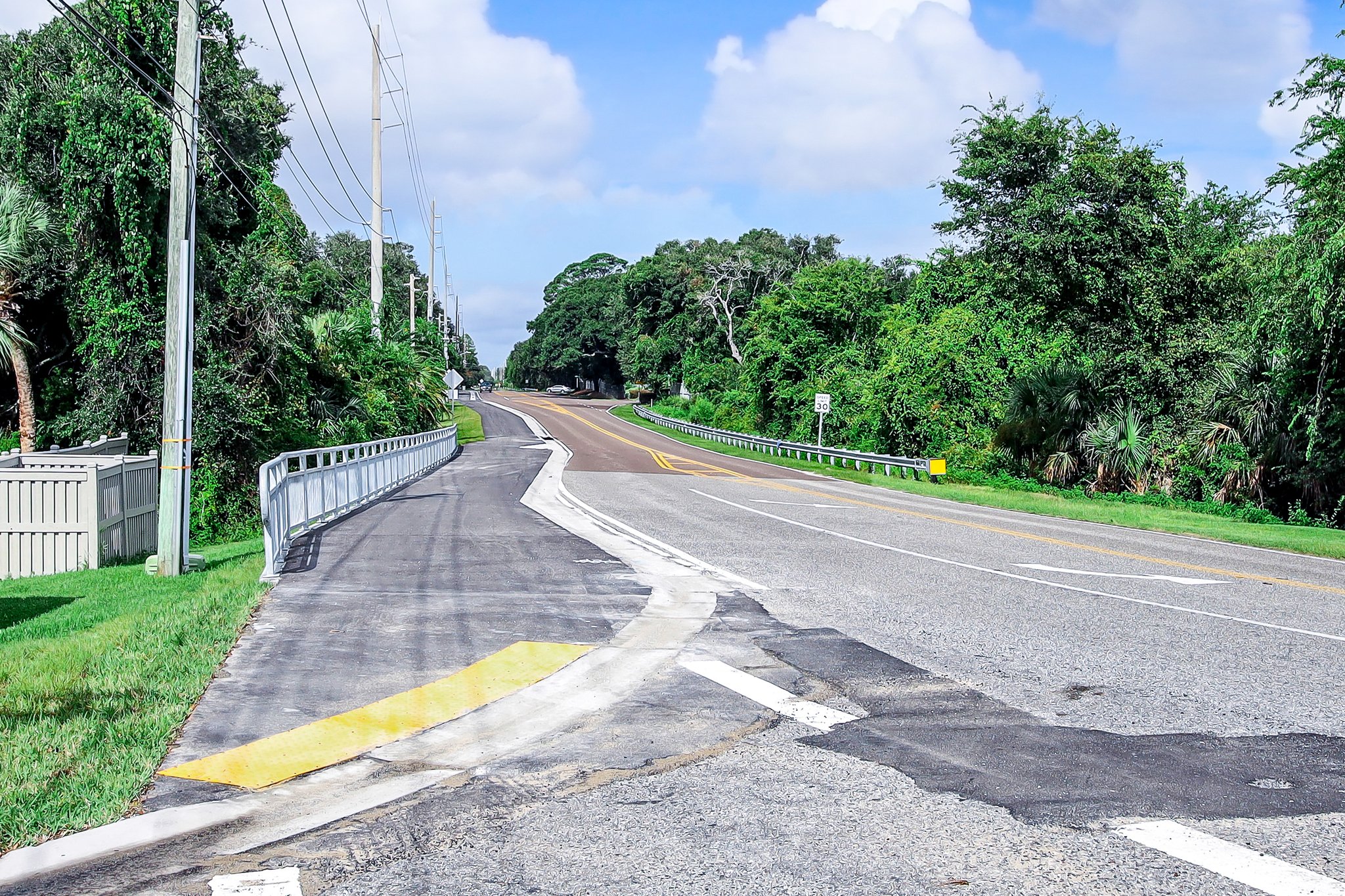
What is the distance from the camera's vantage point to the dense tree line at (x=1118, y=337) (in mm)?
23906

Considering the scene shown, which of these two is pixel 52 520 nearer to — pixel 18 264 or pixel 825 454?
pixel 18 264

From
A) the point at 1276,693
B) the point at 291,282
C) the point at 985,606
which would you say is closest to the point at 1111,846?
the point at 1276,693

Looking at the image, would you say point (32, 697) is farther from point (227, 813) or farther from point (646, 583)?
point (646, 583)

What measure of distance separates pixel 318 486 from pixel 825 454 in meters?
31.1

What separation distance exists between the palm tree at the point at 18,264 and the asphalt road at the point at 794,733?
51.5ft

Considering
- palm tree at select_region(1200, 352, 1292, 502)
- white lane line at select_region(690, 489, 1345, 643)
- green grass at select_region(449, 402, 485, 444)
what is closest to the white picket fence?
white lane line at select_region(690, 489, 1345, 643)

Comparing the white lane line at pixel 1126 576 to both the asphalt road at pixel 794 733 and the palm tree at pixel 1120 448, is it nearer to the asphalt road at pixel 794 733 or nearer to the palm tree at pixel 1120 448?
the asphalt road at pixel 794 733

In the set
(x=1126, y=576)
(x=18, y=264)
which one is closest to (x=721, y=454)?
(x=18, y=264)

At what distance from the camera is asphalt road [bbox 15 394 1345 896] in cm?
421

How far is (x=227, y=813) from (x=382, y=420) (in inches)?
1472

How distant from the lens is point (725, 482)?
31.7 meters

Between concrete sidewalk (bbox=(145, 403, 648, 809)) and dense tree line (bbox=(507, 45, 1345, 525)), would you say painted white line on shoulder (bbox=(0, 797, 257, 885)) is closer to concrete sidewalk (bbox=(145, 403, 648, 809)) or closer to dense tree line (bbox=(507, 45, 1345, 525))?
concrete sidewalk (bbox=(145, 403, 648, 809))

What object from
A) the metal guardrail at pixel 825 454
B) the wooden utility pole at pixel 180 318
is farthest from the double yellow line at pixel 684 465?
the wooden utility pole at pixel 180 318

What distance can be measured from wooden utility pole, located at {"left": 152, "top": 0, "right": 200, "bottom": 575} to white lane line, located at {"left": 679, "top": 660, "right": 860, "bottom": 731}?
27.1ft
